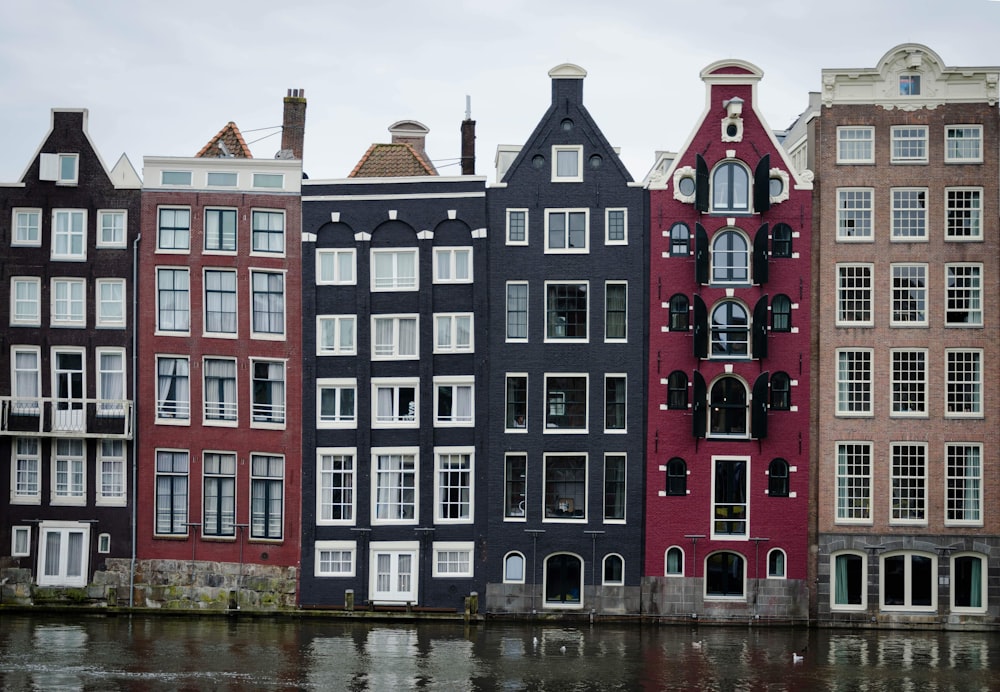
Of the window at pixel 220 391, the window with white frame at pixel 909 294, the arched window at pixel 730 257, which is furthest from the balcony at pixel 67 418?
the window with white frame at pixel 909 294

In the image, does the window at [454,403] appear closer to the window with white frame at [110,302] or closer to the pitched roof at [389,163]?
the pitched roof at [389,163]

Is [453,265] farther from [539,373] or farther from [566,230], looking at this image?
[539,373]

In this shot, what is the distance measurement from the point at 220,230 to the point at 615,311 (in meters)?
15.2

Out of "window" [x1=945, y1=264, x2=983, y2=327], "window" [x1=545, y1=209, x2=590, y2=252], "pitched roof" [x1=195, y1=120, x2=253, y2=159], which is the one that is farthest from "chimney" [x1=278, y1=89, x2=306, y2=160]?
"window" [x1=945, y1=264, x2=983, y2=327]

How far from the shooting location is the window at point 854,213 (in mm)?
49500

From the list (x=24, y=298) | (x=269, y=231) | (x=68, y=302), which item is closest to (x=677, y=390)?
(x=269, y=231)

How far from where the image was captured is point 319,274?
50969 mm

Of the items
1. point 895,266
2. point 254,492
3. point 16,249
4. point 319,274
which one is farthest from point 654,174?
point 16,249

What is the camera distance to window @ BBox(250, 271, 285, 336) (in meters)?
50.9

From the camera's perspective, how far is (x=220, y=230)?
5100 cm

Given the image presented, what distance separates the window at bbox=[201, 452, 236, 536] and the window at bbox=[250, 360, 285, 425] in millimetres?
1901

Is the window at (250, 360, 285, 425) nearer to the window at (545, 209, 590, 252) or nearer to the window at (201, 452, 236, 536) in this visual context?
the window at (201, 452, 236, 536)

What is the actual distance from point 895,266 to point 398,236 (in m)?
18.4

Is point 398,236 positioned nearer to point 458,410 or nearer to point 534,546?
point 458,410
